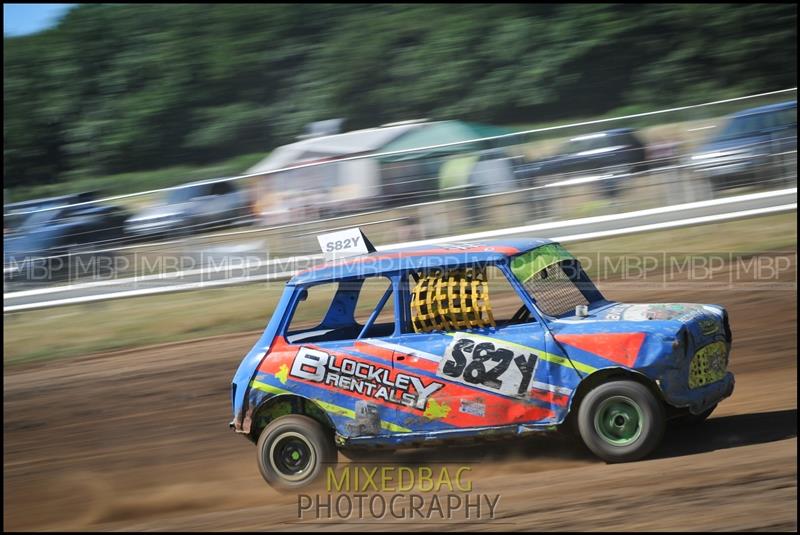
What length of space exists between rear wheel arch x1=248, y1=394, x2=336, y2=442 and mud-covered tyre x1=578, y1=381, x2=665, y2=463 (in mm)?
1778

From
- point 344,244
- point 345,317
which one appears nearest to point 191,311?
point 345,317

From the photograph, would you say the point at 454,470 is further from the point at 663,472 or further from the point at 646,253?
the point at 646,253

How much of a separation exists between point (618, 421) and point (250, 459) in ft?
10.8

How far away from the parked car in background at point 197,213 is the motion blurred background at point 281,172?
0.12ft

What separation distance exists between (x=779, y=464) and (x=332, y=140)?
14.1m

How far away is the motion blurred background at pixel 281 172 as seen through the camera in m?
9.08

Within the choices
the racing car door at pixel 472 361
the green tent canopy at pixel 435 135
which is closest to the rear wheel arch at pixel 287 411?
the racing car door at pixel 472 361

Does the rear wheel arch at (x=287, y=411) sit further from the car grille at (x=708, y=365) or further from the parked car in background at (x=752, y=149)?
the parked car in background at (x=752, y=149)

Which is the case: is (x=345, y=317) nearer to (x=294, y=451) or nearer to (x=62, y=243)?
(x=294, y=451)

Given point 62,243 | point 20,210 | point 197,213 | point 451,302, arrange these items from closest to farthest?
point 451,302
point 197,213
point 62,243
point 20,210

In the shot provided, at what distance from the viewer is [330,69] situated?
24281 mm

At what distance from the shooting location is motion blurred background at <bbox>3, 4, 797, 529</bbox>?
908 cm

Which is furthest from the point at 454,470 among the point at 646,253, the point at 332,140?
the point at 332,140

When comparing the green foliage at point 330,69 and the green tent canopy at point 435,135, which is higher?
the green foliage at point 330,69
